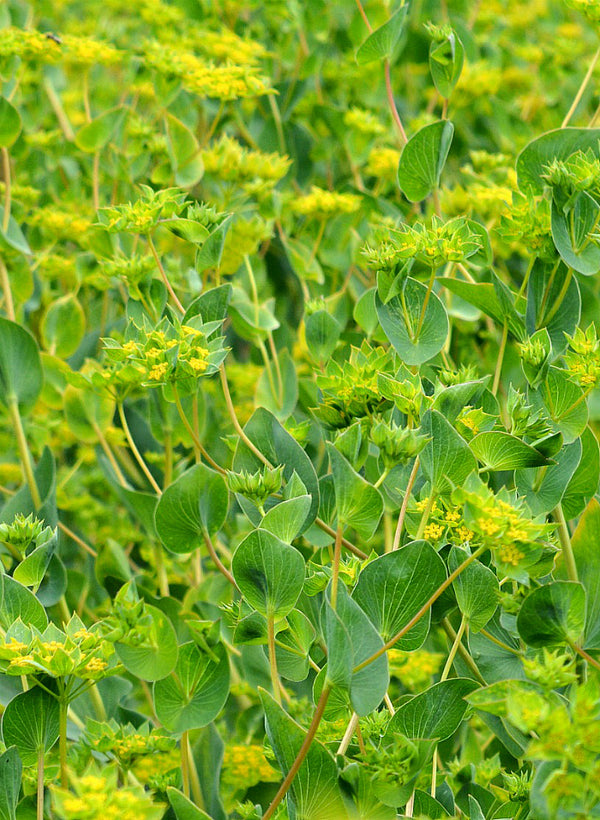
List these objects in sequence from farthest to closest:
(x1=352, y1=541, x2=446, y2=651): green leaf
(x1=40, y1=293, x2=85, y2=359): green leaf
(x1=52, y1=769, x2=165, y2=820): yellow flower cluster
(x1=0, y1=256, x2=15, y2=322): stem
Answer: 1. (x1=40, y1=293, x2=85, y2=359): green leaf
2. (x1=0, y1=256, x2=15, y2=322): stem
3. (x1=352, y1=541, x2=446, y2=651): green leaf
4. (x1=52, y1=769, x2=165, y2=820): yellow flower cluster

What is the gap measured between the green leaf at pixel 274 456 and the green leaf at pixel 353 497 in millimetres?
44

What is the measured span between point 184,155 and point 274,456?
1.34 ft

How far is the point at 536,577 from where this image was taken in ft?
1.77

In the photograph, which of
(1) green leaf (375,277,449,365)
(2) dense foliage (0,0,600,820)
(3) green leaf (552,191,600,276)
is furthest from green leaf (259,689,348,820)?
(3) green leaf (552,191,600,276)

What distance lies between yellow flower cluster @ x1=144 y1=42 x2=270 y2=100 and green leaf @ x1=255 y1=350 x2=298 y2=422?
9.1 inches

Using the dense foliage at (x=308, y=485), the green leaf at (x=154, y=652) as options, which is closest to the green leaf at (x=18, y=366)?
the dense foliage at (x=308, y=485)

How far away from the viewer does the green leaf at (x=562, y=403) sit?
1.93 feet

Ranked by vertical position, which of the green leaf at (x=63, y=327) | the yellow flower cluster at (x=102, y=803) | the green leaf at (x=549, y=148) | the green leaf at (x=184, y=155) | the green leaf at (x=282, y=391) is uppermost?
the green leaf at (x=549, y=148)

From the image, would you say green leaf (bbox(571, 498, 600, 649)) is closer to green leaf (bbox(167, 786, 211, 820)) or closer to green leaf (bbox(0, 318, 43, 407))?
green leaf (bbox(167, 786, 211, 820))

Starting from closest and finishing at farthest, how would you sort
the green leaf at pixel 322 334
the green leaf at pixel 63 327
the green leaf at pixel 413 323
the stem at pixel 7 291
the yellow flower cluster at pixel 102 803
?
the yellow flower cluster at pixel 102 803 < the green leaf at pixel 413 323 < the green leaf at pixel 322 334 < the stem at pixel 7 291 < the green leaf at pixel 63 327

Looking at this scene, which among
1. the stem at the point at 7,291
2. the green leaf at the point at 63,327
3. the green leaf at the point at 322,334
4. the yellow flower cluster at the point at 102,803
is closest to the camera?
the yellow flower cluster at the point at 102,803

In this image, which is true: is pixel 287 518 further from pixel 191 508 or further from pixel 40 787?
pixel 40 787

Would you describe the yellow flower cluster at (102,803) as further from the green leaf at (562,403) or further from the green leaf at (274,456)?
the green leaf at (562,403)

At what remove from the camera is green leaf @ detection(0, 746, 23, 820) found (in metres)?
0.50
